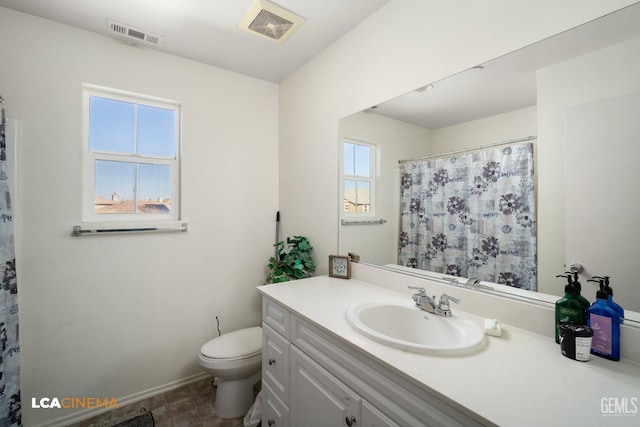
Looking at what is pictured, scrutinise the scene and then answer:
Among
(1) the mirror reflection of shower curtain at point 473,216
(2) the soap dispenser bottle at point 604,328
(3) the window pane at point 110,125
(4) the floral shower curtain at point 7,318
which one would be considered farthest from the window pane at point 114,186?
(2) the soap dispenser bottle at point 604,328

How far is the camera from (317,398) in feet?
3.77

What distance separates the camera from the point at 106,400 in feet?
6.12

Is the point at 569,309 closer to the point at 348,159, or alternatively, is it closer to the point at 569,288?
the point at 569,288

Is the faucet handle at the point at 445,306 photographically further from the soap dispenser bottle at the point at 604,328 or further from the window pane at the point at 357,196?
the window pane at the point at 357,196

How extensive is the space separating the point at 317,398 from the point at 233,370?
82cm

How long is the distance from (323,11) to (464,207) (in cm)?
145

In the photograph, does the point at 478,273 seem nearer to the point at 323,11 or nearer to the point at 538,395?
the point at 538,395

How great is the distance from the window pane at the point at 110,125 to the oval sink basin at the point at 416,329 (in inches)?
81.0

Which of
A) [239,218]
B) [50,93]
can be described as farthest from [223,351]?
[50,93]

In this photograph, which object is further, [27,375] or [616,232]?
[27,375]

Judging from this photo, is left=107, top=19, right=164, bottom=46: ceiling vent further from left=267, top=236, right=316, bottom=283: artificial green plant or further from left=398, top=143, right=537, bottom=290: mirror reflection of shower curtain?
left=398, top=143, right=537, bottom=290: mirror reflection of shower curtain

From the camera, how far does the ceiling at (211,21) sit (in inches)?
63.5

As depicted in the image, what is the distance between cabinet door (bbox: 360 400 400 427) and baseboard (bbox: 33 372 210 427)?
71.2 inches

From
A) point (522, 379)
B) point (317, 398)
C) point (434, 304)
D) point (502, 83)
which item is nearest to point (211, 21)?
point (502, 83)
